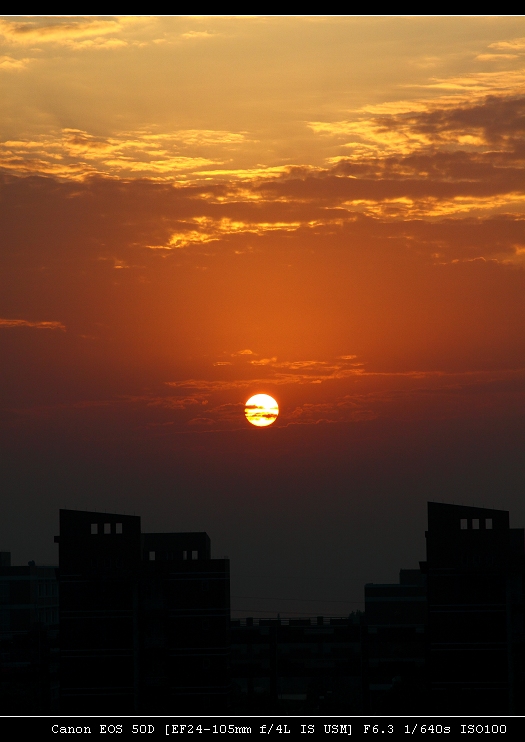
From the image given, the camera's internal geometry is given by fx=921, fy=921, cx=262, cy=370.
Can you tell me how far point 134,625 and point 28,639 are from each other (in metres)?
24.9

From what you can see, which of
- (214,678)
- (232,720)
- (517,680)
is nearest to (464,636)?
(517,680)

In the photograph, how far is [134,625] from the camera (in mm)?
47500

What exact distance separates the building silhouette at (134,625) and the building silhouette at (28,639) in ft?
12.0

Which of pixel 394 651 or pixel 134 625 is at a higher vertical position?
pixel 134 625

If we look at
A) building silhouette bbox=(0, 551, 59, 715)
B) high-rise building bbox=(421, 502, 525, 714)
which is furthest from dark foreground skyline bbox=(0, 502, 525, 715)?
building silhouette bbox=(0, 551, 59, 715)

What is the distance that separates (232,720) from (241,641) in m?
44.8

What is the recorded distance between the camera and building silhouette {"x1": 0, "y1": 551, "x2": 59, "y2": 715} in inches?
2087

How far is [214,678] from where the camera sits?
152ft

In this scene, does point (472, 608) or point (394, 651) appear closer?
point (472, 608)

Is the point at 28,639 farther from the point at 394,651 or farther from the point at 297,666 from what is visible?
the point at 394,651
